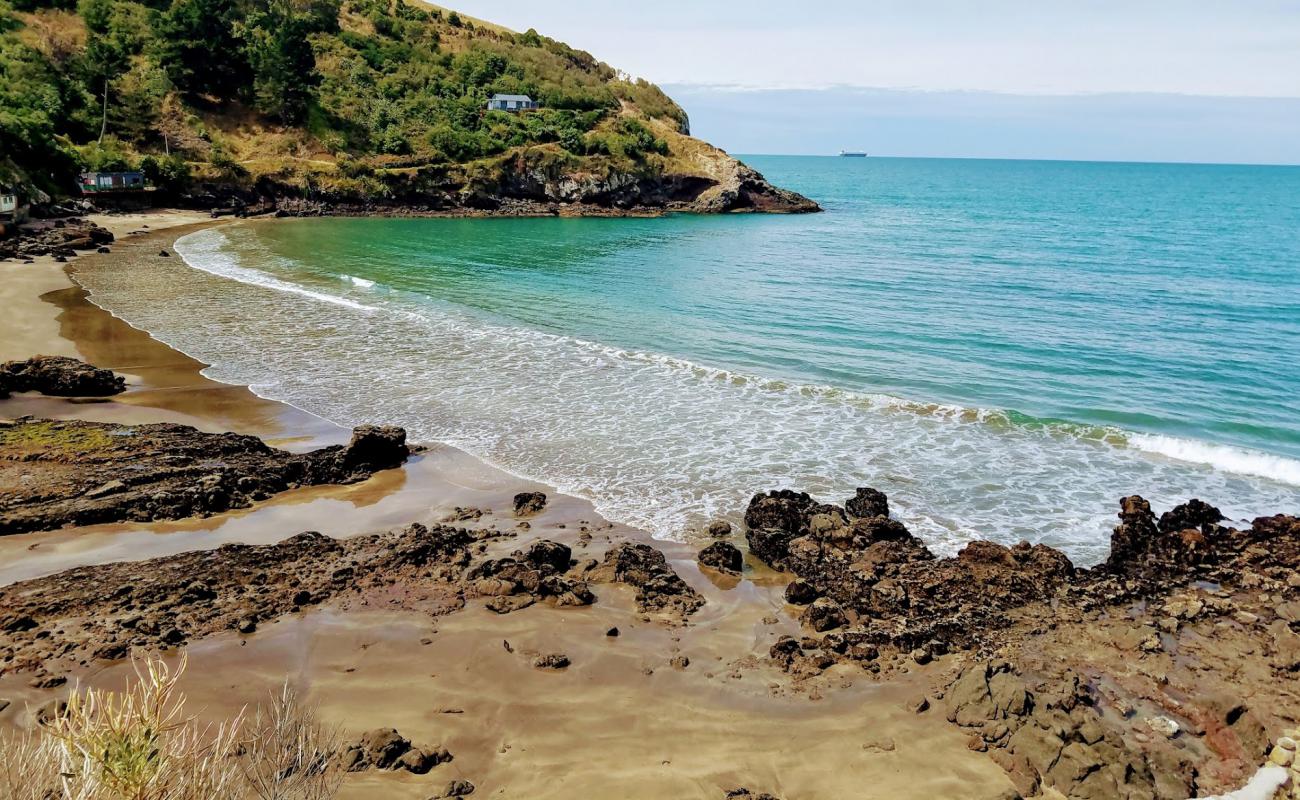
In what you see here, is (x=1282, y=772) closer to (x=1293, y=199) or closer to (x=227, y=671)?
(x=227, y=671)

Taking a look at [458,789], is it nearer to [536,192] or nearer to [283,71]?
[536,192]

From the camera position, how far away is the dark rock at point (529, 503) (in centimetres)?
1497

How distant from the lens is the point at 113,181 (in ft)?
207

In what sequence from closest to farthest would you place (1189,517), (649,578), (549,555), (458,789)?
(458,789) → (649,578) → (549,555) → (1189,517)

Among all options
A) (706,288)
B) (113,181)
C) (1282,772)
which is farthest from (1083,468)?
(113,181)

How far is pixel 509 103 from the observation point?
3743 inches

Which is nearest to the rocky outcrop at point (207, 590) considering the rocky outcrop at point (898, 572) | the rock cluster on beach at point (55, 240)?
the rocky outcrop at point (898, 572)

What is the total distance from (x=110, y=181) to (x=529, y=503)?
65785 mm

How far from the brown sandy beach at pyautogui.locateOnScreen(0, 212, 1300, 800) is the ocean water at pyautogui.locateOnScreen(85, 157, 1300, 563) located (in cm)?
206

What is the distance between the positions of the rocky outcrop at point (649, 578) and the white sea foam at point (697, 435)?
66.8 inches

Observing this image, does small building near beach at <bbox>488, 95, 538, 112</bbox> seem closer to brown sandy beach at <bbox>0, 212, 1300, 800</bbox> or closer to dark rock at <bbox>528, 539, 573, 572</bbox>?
brown sandy beach at <bbox>0, 212, 1300, 800</bbox>

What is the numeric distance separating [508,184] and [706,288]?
50.1 m

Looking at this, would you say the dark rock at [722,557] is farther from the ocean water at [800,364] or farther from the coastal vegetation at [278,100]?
the coastal vegetation at [278,100]

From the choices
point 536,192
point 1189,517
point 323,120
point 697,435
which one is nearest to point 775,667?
point 1189,517
